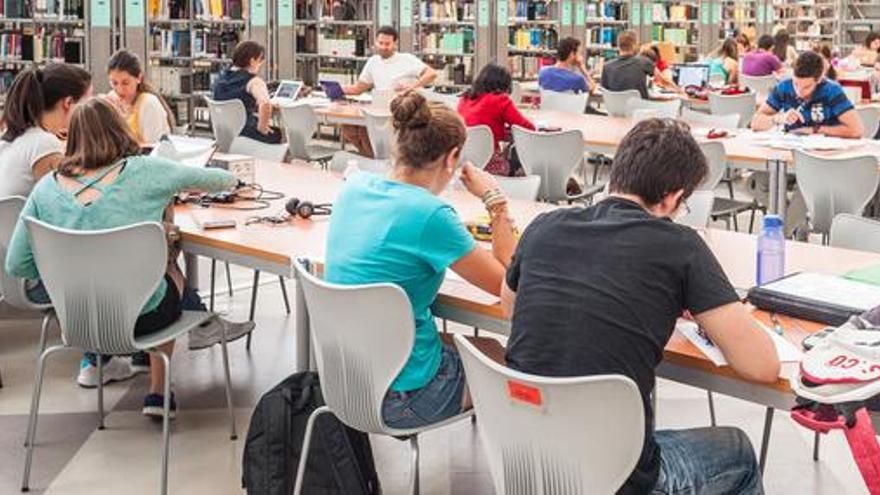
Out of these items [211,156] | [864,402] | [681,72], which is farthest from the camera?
[681,72]

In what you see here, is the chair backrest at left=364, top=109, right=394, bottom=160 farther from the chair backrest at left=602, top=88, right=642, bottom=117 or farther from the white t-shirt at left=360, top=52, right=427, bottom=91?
the chair backrest at left=602, top=88, right=642, bottom=117

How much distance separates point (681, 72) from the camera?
10.4 metres

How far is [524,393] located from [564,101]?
23.3 ft

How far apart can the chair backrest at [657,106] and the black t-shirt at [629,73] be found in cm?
77

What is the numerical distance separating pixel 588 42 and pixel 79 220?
12.0 metres

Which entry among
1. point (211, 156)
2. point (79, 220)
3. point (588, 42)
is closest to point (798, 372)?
point (79, 220)

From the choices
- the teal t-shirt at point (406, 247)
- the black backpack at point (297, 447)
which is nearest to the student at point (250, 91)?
the black backpack at point (297, 447)

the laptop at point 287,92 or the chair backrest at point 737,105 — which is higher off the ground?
the laptop at point 287,92

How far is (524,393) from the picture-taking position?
193 centimetres

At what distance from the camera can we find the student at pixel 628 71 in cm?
955

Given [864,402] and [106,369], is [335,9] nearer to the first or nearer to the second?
[106,369]

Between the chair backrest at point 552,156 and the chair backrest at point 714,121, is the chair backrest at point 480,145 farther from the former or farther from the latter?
the chair backrest at point 714,121

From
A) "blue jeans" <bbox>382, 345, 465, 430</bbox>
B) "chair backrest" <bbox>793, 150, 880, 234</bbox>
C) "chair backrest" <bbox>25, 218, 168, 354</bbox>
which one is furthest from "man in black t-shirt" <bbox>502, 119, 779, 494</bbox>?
"chair backrest" <bbox>793, 150, 880, 234</bbox>

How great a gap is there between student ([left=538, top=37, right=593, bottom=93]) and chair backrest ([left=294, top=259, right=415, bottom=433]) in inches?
277
